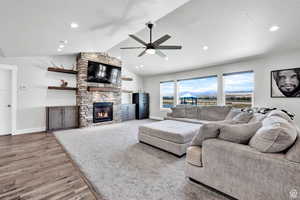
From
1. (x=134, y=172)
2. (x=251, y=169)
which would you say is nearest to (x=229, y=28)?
(x=251, y=169)

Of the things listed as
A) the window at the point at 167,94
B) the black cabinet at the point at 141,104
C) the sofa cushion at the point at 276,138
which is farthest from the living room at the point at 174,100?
the black cabinet at the point at 141,104

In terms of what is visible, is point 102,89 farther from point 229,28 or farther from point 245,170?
point 245,170

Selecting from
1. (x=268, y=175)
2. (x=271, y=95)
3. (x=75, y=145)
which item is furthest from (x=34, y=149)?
(x=271, y=95)

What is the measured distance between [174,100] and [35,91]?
5813mm

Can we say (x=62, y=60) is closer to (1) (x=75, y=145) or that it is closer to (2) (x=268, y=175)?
(1) (x=75, y=145)

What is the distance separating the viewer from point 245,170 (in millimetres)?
1326

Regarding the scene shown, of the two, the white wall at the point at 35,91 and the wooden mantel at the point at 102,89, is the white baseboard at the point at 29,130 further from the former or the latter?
the wooden mantel at the point at 102,89

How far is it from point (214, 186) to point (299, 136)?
1.01 m

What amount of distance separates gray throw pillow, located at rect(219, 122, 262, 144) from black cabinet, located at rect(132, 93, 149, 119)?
237 inches

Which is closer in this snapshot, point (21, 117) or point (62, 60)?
point (21, 117)

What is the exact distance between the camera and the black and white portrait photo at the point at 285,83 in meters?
3.69

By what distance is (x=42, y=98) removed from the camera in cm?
482

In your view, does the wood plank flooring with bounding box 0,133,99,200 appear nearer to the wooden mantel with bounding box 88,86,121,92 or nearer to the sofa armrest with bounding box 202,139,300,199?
the sofa armrest with bounding box 202,139,300,199

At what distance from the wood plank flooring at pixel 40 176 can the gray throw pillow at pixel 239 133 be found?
174 cm
